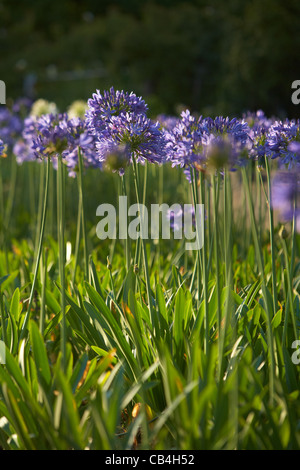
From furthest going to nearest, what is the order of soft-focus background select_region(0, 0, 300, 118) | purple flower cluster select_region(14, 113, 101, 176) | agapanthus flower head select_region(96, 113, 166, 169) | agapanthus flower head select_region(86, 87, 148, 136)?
soft-focus background select_region(0, 0, 300, 118)
agapanthus flower head select_region(86, 87, 148, 136)
agapanthus flower head select_region(96, 113, 166, 169)
purple flower cluster select_region(14, 113, 101, 176)

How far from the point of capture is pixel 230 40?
44.3 feet

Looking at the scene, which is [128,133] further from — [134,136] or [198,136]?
[198,136]

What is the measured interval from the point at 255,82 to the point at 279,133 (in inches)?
428

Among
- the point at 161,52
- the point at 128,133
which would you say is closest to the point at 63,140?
the point at 128,133

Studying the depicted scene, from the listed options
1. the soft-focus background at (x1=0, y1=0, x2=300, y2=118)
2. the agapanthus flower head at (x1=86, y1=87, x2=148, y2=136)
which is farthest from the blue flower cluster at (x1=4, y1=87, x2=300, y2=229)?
the soft-focus background at (x1=0, y1=0, x2=300, y2=118)

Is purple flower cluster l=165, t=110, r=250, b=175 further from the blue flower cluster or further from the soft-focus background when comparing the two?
the soft-focus background

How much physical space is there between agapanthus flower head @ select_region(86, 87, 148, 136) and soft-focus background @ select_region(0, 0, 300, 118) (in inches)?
403

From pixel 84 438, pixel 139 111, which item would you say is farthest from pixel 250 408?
pixel 139 111

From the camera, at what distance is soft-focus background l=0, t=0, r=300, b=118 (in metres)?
11.7

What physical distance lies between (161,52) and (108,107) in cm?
1763

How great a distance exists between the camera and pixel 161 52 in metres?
18.5

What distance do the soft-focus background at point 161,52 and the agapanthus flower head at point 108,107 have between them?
10224 millimetres

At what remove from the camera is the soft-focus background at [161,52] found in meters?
11.7

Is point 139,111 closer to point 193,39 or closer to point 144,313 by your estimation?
point 144,313
